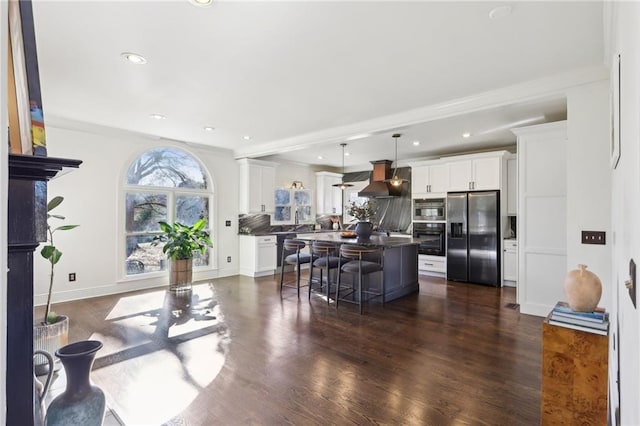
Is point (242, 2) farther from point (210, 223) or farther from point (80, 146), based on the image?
point (210, 223)

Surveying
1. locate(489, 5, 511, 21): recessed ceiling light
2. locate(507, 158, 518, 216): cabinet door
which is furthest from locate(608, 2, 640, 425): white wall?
locate(507, 158, 518, 216): cabinet door

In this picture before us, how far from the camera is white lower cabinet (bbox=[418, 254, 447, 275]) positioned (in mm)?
6375

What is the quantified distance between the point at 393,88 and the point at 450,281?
407 centimetres

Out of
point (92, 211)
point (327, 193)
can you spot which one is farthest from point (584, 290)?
point (327, 193)

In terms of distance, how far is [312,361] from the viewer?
284 centimetres

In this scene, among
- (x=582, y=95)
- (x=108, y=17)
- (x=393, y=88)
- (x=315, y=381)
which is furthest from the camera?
(x=393, y=88)

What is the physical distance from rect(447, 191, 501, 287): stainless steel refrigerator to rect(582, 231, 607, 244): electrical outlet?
8.74 ft

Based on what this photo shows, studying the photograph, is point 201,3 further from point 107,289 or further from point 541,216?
point 107,289

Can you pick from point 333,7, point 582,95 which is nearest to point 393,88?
point 333,7

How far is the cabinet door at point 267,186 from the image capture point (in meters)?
6.96

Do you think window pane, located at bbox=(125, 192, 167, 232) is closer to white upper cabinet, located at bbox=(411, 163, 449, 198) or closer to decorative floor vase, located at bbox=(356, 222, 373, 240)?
decorative floor vase, located at bbox=(356, 222, 373, 240)

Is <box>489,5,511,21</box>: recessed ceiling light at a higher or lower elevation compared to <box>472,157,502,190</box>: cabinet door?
higher

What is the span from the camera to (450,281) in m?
6.11

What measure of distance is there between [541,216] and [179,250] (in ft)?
17.1
